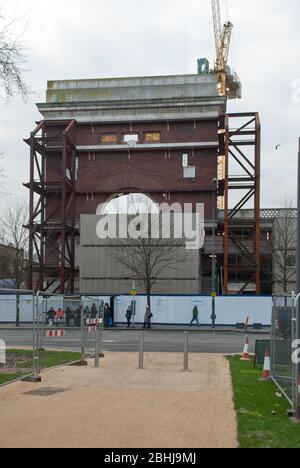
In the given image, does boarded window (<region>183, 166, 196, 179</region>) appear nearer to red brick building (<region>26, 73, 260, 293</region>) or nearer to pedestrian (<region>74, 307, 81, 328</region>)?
red brick building (<region>26, 73, 260, 293</region>)

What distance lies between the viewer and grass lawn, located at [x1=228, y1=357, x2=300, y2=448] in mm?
7492

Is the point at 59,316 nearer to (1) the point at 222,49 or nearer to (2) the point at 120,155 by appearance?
(2) the point at 120,155

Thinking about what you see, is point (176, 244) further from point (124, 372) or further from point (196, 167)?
point (124, 372)

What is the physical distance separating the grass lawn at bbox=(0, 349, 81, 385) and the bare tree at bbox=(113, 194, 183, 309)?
26849 millimetres

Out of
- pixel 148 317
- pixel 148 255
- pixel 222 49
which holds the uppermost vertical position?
pixel 222 49

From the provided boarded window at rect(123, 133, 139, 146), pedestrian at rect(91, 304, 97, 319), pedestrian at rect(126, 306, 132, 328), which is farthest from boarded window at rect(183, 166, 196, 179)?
pedestrian at rect(91, 304, 97, 319)

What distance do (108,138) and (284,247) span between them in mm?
18482

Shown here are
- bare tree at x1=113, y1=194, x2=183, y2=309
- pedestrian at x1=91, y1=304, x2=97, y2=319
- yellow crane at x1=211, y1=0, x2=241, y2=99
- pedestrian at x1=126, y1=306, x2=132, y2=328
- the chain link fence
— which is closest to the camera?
the chain link fence

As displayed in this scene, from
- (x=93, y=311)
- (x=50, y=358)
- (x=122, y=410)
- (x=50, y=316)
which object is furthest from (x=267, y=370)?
(x=50, y=358)

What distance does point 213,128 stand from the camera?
2144 inches

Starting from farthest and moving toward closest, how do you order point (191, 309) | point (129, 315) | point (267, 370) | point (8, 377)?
point (191, 309) → point (129, 315) → point (267, 370) → point (8, 377)

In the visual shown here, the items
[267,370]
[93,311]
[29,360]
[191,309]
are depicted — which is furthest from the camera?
[191,309]

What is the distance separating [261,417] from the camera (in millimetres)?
9141
